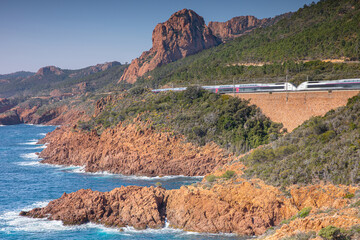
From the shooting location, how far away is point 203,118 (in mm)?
52750

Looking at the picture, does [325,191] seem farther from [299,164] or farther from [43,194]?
[43,194]

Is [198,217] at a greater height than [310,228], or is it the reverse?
[310,228]

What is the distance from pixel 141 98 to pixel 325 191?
48.5 m

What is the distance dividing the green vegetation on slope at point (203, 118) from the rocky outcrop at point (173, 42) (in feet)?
193

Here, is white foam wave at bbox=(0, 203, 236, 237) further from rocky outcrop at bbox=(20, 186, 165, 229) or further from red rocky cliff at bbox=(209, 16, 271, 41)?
red rocky cliff at bbox=(209, 16, 271, 41)

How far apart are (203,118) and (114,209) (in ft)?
84.0

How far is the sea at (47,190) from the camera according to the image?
27469 mm

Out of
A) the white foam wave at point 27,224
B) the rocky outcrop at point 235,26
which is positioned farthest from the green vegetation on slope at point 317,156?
the rocky outcrop at point 235,26

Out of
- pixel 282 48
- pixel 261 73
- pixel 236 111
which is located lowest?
pixel 236 111

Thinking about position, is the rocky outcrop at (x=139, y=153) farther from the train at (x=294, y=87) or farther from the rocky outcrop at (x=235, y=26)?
the rocky outcrop at (x=235, y=26)

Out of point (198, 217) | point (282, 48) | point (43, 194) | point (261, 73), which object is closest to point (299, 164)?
point (198, 217)

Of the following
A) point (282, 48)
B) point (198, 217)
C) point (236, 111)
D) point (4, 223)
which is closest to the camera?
point (198, 217)

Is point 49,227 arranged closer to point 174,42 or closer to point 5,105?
point 174,42

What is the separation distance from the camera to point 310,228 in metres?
18.6
